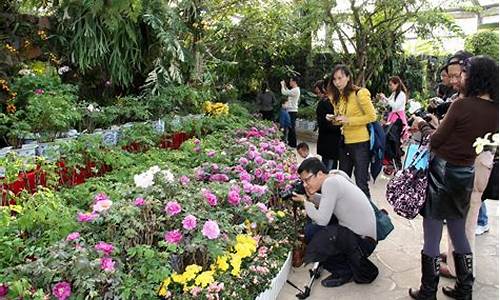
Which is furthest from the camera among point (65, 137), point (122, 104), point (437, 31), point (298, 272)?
point (437, 31)

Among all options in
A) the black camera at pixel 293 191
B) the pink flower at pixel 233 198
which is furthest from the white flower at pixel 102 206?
the black camera at pixel 293 191

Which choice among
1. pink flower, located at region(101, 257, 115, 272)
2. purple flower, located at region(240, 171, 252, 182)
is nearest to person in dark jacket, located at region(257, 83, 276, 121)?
purple flower, located at region(240, 171, 252, 182)

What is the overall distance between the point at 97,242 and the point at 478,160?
2395 mm

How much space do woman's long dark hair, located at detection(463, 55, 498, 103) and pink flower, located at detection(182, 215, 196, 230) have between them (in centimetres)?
170

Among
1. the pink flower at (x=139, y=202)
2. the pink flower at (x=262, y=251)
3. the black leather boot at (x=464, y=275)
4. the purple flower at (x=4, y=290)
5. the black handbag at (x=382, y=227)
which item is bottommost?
the black leather boot at (x=464, y=275)

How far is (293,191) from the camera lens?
3.57 m

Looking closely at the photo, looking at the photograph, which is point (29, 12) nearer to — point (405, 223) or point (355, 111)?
point (355, 111)

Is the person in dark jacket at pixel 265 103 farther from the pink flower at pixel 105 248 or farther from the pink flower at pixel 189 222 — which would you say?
the pink flower at pixel 105 248

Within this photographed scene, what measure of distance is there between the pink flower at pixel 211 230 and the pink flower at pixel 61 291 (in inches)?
26.7

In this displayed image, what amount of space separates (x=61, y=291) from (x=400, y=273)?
2459 mm

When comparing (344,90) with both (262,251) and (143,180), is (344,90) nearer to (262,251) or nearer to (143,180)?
(262,251)

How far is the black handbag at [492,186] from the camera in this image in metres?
2.96

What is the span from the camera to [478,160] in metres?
3.00

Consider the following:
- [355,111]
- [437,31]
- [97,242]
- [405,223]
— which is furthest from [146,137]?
[437,31]
